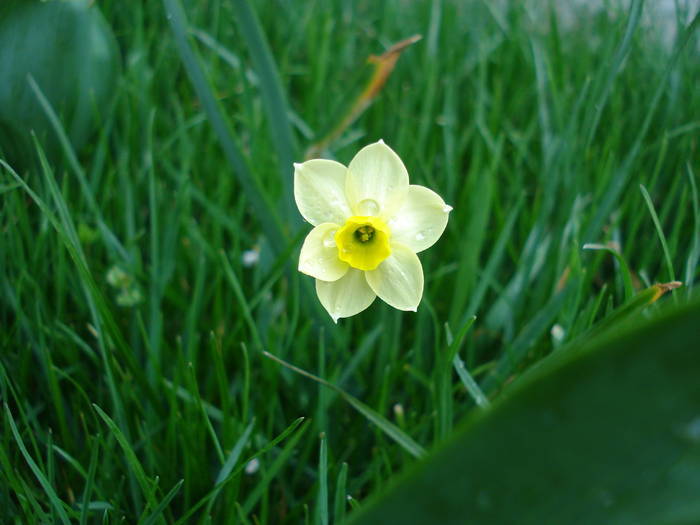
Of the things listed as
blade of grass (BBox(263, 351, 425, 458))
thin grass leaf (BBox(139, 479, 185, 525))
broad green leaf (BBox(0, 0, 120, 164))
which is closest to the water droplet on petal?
blade of grass (BBox(263, 351, 425, 458))

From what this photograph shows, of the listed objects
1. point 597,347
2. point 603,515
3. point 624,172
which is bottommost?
point 624,172

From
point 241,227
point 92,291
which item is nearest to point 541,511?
point 92,291

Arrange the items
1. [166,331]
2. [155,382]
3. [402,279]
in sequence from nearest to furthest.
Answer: [402,279], [155,382], [166,331]

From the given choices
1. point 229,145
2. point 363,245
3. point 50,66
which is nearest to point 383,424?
point 363,245

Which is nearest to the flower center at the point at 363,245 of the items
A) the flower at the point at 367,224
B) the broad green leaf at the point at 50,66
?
the flower at the point at 367,224

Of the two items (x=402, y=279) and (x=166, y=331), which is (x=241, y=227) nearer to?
(x=166, y=331)
